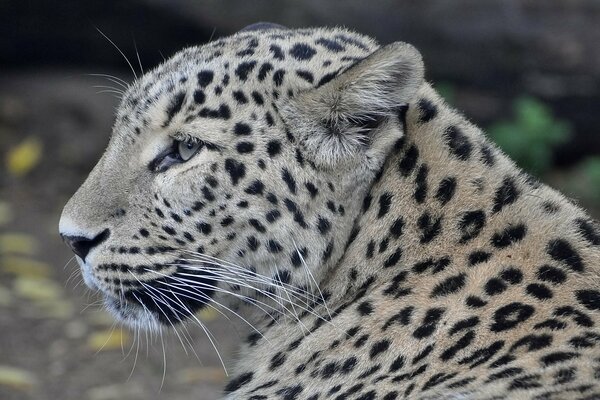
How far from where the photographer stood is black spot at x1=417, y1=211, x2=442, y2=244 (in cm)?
507

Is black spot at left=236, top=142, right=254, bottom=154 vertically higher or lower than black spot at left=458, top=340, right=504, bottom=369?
higher

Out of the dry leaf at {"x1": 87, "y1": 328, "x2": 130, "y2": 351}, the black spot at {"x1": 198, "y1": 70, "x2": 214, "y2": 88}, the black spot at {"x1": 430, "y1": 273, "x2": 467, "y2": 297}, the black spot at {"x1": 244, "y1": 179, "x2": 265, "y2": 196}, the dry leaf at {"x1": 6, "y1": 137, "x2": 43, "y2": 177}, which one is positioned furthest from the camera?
the dry leaf at {"x1": 6, "y1": 137, "x2": 43, "y2": 177}

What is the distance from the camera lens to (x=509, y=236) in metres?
5.00

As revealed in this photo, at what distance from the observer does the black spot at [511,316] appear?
4723mm

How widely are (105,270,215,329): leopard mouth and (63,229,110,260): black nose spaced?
28 centimetres

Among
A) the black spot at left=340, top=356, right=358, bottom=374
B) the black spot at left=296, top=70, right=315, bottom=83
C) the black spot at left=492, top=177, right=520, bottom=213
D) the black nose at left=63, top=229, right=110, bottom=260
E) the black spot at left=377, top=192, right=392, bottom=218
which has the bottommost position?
the black spot at left=340, top=356, right=358, bottom=374

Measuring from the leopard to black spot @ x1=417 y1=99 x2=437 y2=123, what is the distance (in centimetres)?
1

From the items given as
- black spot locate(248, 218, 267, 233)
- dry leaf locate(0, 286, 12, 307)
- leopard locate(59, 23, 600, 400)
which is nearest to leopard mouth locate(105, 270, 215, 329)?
leopard locate(59, 23, 600, 400)

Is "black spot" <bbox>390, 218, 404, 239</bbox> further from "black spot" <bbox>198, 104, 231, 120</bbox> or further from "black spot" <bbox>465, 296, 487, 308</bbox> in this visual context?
"black spot" <bbox>198, 104, 231, 120</bbox>

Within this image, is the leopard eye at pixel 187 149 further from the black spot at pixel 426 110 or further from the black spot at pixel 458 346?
the black spot at pixel 458 346

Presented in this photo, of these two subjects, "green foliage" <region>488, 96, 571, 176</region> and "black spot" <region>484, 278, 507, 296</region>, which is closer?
"black spot" <region>484, 278, 507, 296</region>

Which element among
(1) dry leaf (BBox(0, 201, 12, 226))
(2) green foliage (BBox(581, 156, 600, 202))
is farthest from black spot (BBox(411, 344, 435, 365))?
(1) dry leaf (BBox(0, 201, 12, 226))

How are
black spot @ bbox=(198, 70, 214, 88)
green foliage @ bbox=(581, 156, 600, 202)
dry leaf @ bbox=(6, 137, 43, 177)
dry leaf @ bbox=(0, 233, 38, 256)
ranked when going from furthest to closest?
dry leaf @ bbox=(6, 137, 43, 177) < green foliage @ bbox=(581, 156, 600, 202) < dry leaf @ bbox=(0, 233, 38, 256) < black spot @ bbox=(198, 70, 214, 88)

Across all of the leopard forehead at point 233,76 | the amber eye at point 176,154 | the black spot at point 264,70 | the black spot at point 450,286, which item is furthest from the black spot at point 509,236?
the amber eye at point 176,154
